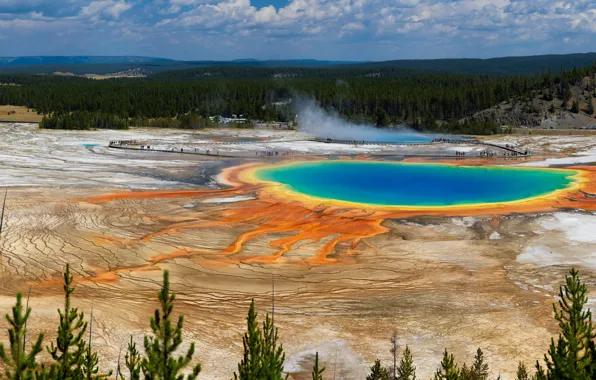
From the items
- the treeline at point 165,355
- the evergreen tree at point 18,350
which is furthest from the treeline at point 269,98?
the evergreen tree at point 18,350

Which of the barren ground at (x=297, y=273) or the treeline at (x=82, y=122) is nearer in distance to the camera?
the barren ground at (x=297, y=273)

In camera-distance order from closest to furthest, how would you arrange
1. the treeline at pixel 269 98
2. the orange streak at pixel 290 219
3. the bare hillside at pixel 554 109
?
the orange streak at pixel 290 219, the bare hillside at pixel 554 109, the treeline at pixel 269 98

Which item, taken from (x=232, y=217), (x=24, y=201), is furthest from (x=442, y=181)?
(x=24, y=201)

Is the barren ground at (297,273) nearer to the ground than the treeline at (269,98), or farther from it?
nearer to the ground

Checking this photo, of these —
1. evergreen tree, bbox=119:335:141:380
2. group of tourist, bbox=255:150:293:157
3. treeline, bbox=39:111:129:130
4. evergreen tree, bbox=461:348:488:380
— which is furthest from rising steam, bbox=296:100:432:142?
evergreen tree, bbox=119:335:141:380

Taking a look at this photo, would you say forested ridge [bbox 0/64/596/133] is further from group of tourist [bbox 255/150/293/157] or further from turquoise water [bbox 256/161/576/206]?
Result: turquoise water [bbox 256/161/576/206]

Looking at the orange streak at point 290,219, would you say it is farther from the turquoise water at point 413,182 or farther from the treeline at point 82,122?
the treeline at point 82,122
